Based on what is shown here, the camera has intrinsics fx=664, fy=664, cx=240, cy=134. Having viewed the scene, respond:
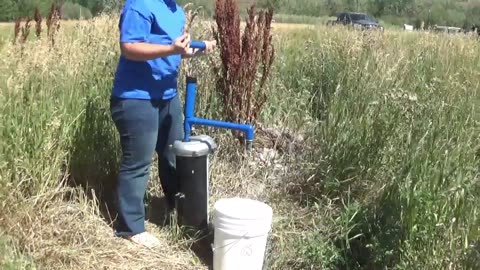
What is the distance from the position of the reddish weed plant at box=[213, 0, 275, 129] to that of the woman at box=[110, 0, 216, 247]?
106cm

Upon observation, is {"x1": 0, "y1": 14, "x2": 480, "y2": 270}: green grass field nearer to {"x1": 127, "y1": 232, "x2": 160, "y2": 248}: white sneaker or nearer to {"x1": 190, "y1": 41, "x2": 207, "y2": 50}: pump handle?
{"x1": 127, "y1": 232, "x2": 160, "y2": 248}: white sneaker

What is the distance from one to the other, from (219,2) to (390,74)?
1.42 meters

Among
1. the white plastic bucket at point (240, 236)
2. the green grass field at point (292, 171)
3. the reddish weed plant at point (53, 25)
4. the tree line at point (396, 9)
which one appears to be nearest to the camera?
the green grass field at point (292, 171)

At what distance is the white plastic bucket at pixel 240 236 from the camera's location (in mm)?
3551

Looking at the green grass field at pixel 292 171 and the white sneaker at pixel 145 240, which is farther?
the white sneaker at pixel 145 240

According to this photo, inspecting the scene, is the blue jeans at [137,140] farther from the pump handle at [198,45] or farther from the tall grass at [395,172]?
the tall grass at [395,172]

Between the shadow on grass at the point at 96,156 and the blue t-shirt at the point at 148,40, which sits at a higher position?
the blue t-shirt at the point at 148,40

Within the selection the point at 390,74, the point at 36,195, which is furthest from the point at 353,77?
the point at 36,195

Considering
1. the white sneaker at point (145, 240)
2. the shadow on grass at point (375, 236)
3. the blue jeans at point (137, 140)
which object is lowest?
the white sneaker at point (145, 240)

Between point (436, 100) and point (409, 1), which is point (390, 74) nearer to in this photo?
point (436, 100)

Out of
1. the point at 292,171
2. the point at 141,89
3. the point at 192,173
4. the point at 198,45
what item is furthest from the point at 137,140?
the point at 292,171

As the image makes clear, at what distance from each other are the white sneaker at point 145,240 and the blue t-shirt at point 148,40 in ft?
2.66

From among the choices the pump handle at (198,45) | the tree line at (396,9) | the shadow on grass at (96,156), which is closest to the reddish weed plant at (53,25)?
the shadow on grass at (96,156)

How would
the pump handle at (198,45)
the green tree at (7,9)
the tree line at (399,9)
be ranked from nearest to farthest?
the pump handle at (198,45)
the green tree at (7,9)
the tree line at (399,9)
